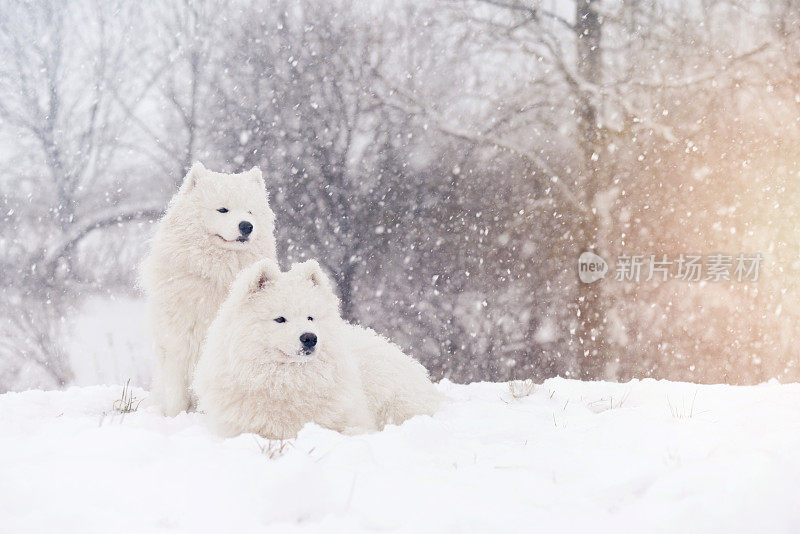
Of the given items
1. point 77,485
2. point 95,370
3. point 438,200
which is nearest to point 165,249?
point 77,485

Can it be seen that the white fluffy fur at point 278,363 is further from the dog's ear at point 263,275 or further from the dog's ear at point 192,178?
the dog's ear at point 192,178

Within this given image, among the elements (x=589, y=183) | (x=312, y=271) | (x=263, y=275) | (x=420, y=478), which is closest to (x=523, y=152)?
(x=589, y=183)

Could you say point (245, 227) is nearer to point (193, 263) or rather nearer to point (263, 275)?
point (193, 263)

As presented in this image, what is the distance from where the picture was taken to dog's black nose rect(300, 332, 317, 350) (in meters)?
2.65

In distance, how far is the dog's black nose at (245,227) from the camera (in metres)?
3.35

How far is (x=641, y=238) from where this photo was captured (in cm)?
671

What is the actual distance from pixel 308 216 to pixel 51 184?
388 cm

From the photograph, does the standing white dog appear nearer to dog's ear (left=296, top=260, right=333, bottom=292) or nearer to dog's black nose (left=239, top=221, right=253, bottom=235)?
dog's black nose (left=239, top=221, right=253, bottom=235)

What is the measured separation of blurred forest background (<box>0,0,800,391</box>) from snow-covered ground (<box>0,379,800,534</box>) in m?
4.08

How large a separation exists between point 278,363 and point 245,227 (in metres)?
1.04

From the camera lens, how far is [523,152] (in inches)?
270

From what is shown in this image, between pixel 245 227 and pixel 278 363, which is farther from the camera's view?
pixel 245 227

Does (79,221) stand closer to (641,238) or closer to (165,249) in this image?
(165,249)

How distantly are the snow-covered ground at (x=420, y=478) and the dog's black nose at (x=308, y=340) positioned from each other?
1.29 feet
